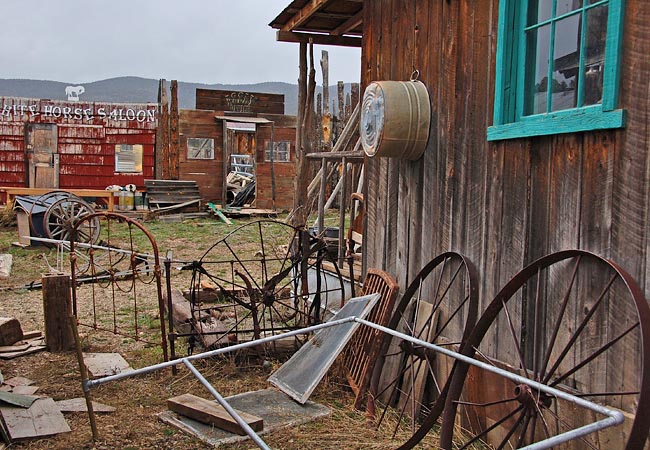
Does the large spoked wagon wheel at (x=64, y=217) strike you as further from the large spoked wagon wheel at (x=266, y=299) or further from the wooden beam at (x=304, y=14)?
the wooden beam at (x=304, y=14)

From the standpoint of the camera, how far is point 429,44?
16.1 feet

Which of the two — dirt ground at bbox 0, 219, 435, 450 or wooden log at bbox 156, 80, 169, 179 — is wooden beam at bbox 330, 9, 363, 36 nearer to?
dirt ground at bbox 0, 219, 435, 450

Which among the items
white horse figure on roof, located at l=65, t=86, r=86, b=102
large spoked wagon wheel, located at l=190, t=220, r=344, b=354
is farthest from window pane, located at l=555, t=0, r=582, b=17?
white horse figure on roof, located at l=65, t=86, r=86, b=102

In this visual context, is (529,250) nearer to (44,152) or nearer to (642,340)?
(642,340)

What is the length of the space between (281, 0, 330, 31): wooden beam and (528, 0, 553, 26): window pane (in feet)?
9.93

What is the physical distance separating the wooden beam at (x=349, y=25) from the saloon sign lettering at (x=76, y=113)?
46.7 feet

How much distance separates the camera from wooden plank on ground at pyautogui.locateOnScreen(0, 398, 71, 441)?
15.0 feet

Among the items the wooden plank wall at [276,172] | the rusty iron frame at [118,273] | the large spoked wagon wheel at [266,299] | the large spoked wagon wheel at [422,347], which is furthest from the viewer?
the wooden plank wall at [276,172]

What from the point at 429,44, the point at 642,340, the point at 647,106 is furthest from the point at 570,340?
the point at 429,44

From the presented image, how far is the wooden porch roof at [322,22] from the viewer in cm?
687

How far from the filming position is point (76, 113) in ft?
68.1

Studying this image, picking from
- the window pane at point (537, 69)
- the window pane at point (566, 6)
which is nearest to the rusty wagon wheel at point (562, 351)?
the window pane at point (537, 69)

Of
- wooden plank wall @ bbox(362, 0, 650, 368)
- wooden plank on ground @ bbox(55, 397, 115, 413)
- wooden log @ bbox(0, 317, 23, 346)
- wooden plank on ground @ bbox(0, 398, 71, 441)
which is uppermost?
wooden plank wall @ bbox(362, 0, 650, 368)

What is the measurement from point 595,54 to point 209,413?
3.39 meters
